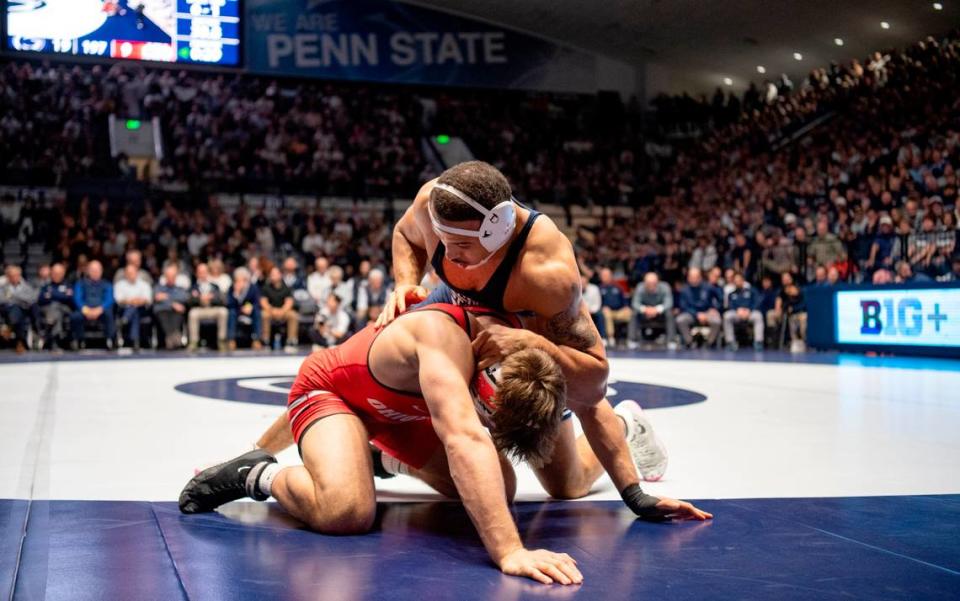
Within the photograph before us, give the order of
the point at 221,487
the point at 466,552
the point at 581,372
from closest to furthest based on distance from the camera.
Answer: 1. the point at 466,552
2. the point at 581,372
3. the point at 221,487

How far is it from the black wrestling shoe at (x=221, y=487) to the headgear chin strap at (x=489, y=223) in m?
0.91

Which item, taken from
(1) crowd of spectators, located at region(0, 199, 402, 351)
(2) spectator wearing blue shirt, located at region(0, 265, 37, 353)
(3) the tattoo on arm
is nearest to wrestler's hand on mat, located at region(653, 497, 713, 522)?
(3) the tattoo on arm

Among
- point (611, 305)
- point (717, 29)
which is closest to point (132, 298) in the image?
point (611, 305)

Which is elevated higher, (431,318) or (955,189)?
(955,189)

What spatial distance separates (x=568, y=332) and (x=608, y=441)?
348 mm

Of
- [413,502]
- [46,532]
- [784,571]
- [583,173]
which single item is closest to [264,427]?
[413,502]

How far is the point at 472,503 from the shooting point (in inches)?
75.6

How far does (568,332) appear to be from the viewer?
2355mm

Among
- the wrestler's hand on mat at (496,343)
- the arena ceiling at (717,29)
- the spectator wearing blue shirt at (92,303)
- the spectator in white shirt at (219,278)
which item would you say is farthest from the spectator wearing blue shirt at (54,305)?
the arena ceiling at (717,29)

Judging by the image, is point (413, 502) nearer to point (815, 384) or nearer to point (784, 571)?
point (784, 571)

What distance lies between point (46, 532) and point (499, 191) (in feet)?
4.56

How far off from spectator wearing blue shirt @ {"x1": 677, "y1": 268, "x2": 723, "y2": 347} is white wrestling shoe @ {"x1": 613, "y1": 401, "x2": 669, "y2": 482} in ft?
27.9

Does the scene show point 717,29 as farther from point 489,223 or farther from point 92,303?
point 489,223

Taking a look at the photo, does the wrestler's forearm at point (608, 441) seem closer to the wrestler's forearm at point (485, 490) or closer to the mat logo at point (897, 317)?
the wrestler's forearm at point (485, 490)
